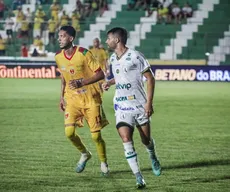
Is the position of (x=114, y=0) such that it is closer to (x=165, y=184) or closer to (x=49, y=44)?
(x=49, y=44)

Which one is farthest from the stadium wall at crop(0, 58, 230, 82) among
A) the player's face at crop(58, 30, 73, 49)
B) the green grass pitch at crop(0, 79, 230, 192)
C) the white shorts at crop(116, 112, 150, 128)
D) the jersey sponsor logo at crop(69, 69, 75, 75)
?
the white shorts at crop(116, 112, 150, 128)

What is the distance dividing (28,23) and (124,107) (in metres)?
29.9

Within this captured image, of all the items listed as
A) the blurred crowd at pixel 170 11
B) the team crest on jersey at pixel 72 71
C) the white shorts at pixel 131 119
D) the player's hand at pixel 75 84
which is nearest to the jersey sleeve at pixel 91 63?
the team crest on jersey at pixel 72 71

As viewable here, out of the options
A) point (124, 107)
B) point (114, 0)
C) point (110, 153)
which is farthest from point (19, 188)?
point (114, 0)

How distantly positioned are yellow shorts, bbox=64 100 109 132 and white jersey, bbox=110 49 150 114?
82cm

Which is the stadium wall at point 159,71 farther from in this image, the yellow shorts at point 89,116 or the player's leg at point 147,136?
the player's leg at point 147,136

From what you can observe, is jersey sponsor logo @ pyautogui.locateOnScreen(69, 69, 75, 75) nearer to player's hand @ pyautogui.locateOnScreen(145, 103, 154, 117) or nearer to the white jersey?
the white jersey

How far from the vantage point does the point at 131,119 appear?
928cm

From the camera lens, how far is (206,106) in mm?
21703

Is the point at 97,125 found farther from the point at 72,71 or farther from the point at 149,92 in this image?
the point at 149,92

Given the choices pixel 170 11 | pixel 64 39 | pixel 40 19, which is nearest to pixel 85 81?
pixel 64 39

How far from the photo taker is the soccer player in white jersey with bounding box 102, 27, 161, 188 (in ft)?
30.0

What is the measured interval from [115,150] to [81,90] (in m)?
2.55

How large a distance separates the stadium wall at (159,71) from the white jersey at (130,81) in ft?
80.1
